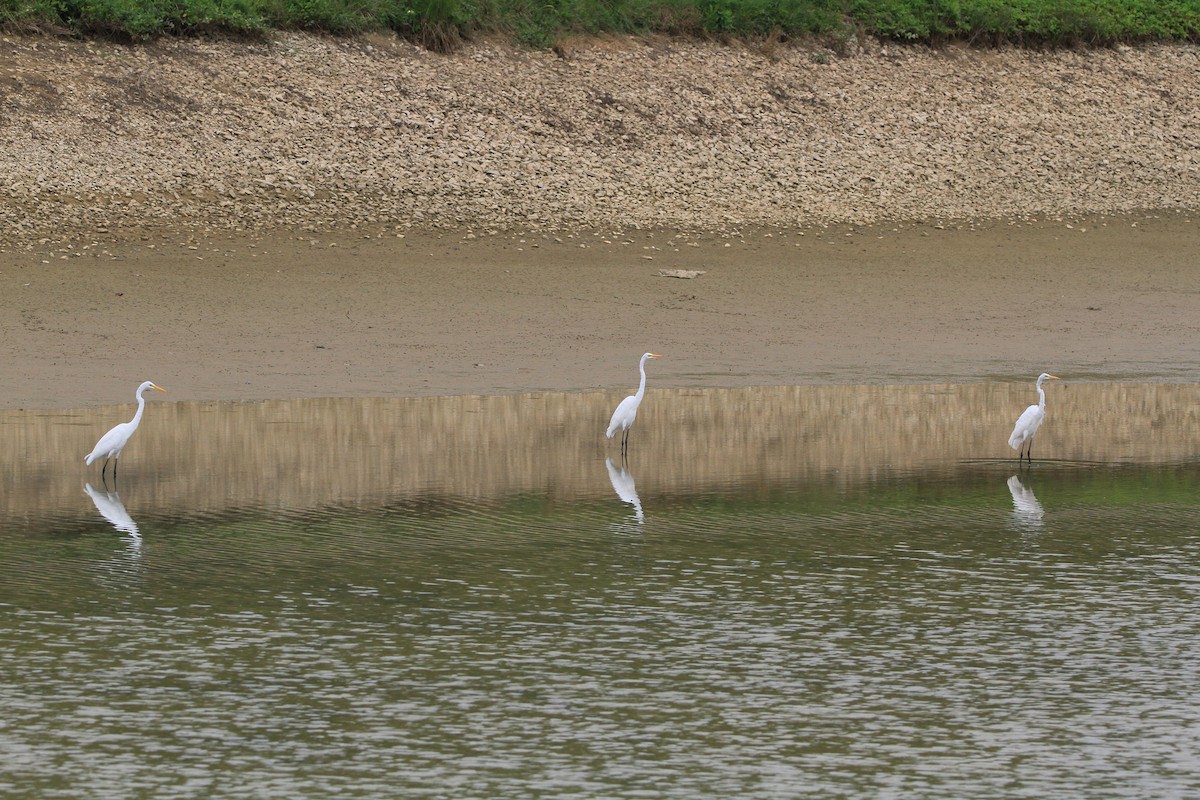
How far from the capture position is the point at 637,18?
27953mm

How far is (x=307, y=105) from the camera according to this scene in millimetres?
24391

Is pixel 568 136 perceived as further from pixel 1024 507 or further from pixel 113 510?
pixel 113 510

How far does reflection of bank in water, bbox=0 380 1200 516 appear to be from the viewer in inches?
520

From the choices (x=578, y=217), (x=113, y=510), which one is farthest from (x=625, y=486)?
(x=578, y=217)

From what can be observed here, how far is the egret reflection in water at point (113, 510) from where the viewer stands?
38.6ft

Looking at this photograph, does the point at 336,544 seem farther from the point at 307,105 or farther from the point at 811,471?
the point at 307,105

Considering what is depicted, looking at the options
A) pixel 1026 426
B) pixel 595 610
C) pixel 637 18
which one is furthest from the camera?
pixel 637 18

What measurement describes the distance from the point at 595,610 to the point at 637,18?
19.6 m

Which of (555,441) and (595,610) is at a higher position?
(555,441)

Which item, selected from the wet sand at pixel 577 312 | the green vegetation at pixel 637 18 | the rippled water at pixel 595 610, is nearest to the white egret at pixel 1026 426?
the rippled water at pixel 595 610

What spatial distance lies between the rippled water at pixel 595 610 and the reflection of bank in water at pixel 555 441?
0.18 ft

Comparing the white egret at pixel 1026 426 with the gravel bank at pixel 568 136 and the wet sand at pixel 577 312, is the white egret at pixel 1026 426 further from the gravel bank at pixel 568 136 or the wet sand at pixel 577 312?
the gravel bank at pixel 568 136

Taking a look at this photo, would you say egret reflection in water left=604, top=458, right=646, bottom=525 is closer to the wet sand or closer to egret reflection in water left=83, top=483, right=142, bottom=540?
egret reflection in water left=83, top=483, right=142, bottom=540

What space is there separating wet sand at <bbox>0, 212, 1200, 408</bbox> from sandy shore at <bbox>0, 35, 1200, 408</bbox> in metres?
0.05
